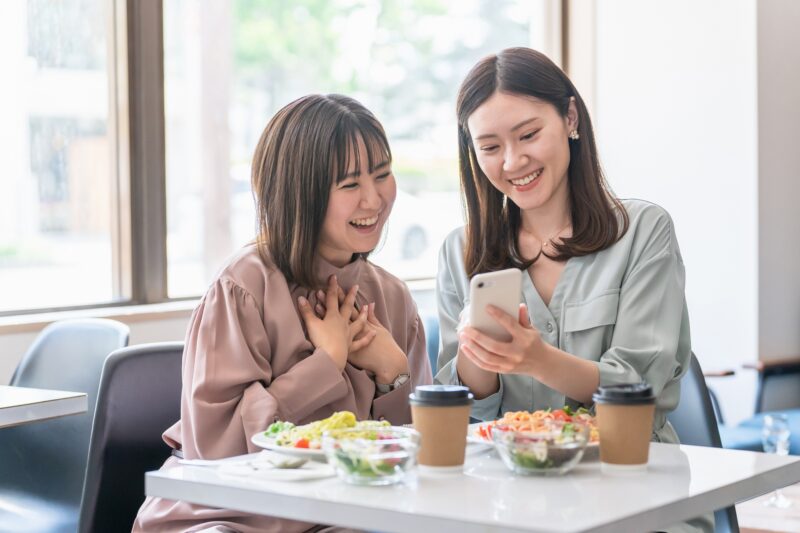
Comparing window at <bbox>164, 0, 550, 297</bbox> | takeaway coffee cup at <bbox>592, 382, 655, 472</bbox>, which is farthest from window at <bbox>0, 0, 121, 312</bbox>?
takeaway coffee cup at <bbox>592, 382, 655, 472</bbox>

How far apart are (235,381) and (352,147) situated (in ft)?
1.52

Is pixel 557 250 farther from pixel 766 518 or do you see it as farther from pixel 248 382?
pixel 766 518

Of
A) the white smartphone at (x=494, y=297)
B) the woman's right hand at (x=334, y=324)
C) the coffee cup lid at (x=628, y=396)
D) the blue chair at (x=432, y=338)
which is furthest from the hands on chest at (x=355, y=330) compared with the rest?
the blue chair at (x=432, y=338)

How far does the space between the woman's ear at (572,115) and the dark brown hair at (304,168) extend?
0.36m

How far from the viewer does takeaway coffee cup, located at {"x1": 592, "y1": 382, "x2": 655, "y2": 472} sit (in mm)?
1406

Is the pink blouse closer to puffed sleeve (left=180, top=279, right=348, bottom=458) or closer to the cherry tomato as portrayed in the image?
puffed sleeve (left=180, top=279, right=348, bottom=458)

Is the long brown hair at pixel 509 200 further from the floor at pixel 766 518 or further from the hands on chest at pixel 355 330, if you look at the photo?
the floor at pixel 766 518

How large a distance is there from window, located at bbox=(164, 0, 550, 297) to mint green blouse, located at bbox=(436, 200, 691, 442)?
1.63 m

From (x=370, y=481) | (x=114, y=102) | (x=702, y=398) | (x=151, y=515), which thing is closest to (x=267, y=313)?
(x=151, y=515)

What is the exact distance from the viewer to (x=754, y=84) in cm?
465

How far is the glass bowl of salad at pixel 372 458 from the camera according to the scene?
1330 millimetres

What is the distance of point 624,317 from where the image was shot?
1.93 metres

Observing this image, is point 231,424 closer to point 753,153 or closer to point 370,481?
point 370,481

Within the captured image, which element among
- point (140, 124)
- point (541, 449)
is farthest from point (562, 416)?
point (140, 124)
